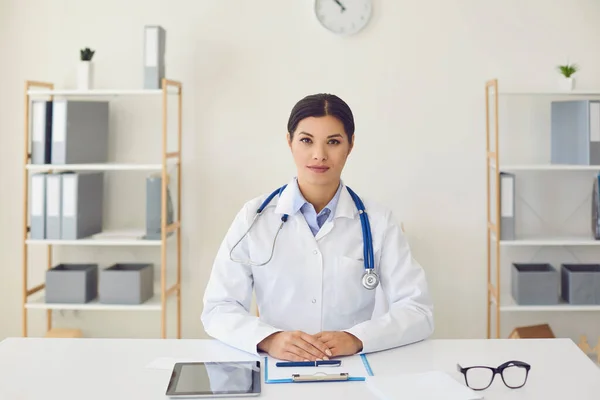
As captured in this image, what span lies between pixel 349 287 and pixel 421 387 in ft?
1.78

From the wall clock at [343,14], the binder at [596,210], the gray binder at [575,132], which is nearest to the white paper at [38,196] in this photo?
the wall clock at [343,14]

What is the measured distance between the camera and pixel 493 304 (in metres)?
3.31

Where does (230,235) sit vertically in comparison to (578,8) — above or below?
below

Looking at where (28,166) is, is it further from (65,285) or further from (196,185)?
(196,185)

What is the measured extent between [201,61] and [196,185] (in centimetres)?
61

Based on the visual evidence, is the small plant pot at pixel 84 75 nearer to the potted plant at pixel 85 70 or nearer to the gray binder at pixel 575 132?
the potted plant at pixel 85 70

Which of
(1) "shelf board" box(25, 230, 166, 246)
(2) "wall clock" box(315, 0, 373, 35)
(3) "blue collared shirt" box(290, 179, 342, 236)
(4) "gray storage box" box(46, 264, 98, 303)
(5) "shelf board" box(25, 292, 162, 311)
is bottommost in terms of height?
(5) "shelf board" box(25, 292, 162, 311)

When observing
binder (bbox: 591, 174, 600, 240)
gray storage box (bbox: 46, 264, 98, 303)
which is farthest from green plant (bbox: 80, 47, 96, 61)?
binder (bbox: 591, 174, 600, 240)

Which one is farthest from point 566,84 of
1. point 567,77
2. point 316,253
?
point 316,253

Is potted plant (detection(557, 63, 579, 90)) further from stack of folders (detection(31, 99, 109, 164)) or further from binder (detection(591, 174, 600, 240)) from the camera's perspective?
stack of folders (detection(31, 99, 109, 164))

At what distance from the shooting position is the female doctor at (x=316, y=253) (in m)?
1.83

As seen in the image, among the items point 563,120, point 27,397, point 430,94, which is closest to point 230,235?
point 27,397

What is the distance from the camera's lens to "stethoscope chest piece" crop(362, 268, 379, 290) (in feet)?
5.90

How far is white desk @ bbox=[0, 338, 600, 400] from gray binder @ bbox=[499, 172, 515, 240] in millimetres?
1452
